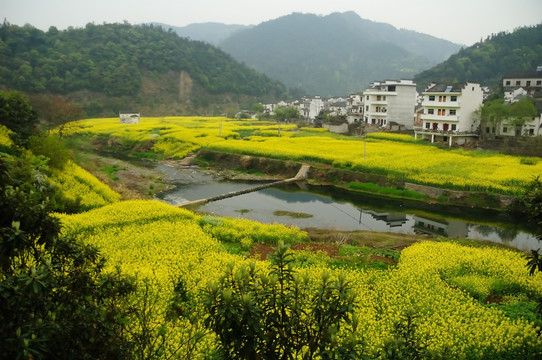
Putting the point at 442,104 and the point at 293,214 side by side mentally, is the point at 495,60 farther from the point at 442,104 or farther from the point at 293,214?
the point at 293,214

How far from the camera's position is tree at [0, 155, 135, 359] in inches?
191

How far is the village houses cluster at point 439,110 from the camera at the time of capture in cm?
4975

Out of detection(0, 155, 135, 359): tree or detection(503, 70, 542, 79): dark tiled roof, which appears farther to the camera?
detection(503, 70, 542, 79): dark tiled roof

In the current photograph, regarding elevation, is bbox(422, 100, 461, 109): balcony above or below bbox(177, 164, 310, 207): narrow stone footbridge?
above

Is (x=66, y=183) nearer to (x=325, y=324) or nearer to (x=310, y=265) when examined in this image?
(x=310, y=265)

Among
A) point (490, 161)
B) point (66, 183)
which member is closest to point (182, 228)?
point (66, 183)

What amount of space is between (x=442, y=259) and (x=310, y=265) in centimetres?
561

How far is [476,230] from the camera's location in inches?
990

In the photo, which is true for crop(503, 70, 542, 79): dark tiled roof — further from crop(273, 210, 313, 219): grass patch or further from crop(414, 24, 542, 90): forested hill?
crop(273, 210, 313, 219): grass patch

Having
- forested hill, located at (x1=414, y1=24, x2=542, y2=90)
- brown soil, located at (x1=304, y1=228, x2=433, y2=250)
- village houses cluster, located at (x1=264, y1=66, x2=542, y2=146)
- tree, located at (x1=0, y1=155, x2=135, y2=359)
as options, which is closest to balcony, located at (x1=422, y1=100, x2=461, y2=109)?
village houses cluster, located at (x1=264, y1=66, x2=542, y2=146)

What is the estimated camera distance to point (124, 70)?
3757 inches

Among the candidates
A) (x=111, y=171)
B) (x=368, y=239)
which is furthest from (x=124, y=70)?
(x=368, y=239)

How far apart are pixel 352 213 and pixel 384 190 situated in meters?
5.93

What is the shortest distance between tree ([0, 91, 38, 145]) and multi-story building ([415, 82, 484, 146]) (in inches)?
1686
